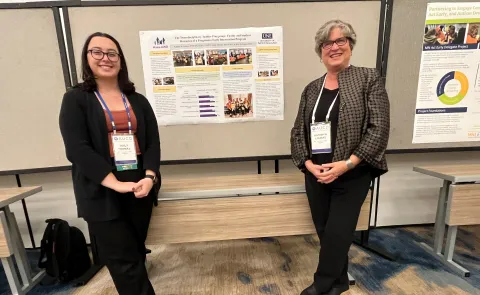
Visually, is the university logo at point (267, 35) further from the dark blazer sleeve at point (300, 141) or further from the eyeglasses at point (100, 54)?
the eyeglasses at point (100, 54)

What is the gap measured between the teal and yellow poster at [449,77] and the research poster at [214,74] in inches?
42.6

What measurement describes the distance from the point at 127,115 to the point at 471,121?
2.47 meters

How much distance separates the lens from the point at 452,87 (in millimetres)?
2006

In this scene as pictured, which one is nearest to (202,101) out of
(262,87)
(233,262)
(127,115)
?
(262,87)

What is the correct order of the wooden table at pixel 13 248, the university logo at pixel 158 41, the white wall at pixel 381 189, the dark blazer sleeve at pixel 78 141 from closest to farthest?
the dark blazer sleeve at pixel 78 141
the wooden table at pixel 13 248
the university logo at pixel 158 41
the white wall at pixel 381 189

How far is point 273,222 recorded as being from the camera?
1.71 m

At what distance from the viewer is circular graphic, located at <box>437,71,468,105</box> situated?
1.99m

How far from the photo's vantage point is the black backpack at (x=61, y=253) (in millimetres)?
1853

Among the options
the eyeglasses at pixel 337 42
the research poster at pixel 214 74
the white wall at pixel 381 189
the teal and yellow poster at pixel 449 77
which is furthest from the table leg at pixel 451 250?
the eyeglasses at pixel 337 42

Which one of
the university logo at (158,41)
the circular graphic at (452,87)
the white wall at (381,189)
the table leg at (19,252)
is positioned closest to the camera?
the table leg at (19,252)

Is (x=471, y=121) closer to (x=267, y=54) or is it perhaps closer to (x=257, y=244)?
(x=267, y=54)

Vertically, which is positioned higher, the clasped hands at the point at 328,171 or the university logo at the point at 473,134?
the university logo at the point at 473,134

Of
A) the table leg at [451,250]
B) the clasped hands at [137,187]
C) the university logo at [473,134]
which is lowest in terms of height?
the table leg at [451,250]

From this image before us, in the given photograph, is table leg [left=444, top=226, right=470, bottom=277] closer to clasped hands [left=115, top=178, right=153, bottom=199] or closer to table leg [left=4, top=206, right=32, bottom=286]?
clasped hands [left=115, top=178, right=153, bottom=199]
